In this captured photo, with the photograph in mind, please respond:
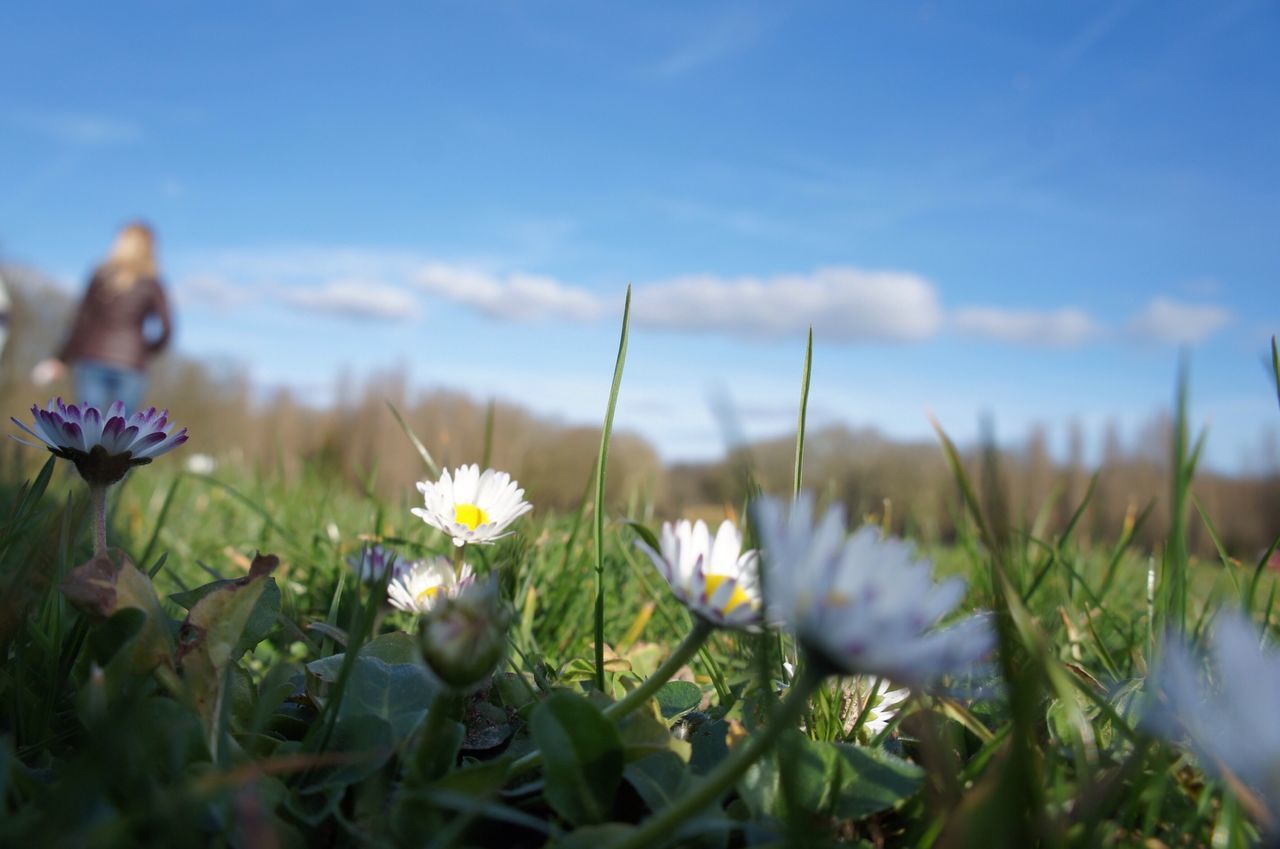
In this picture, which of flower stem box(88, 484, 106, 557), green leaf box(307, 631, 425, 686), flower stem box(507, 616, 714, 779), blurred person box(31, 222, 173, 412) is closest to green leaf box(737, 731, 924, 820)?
flower stem box(507, 616, 714, 779)

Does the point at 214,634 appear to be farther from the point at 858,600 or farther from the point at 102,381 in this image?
the point at 102,381

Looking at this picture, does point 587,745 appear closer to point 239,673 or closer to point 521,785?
point 521,785

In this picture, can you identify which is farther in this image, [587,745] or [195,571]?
[195,571]

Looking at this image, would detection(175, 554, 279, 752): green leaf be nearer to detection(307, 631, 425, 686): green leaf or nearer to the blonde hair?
detection(307, 631, 425, 686): green leaf

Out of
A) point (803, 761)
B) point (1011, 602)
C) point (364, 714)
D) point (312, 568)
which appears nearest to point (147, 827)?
point (364, 714)

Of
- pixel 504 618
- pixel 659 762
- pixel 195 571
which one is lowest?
pixel 195 571

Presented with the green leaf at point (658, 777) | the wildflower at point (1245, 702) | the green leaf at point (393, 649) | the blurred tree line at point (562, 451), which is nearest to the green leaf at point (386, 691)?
the green leaf at point (393, 649)

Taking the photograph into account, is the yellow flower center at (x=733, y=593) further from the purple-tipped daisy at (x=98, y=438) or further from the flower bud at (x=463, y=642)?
the purple-tipped daisy at (x=98, y=438)
